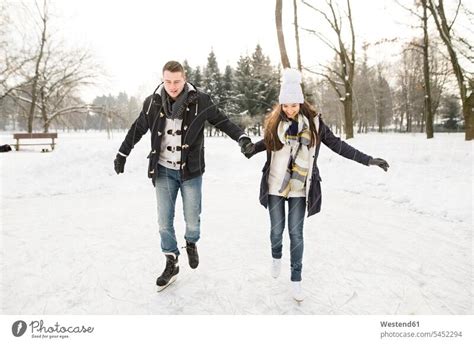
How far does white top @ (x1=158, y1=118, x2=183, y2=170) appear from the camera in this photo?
2.78 meters

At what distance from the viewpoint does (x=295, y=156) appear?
105 inches

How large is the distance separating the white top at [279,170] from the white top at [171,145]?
2.65 feet

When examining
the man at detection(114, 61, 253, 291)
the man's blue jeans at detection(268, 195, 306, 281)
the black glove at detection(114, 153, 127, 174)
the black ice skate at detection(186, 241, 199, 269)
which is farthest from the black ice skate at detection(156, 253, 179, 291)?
the man's blue jeans at detection(268, 195, 306, 281)

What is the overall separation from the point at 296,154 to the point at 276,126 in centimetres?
28

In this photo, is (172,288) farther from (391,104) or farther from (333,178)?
(391,104)

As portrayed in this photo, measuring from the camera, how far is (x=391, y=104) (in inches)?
1847

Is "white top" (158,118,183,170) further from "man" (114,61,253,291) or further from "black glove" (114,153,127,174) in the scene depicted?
"black glove" (114,153,127,174)

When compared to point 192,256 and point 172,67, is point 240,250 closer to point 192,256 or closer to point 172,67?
point 192,256

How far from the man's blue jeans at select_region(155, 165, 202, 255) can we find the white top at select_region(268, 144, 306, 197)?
2.17 ft

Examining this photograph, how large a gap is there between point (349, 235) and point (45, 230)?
410 cm

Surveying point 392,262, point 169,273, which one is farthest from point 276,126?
point 392,262

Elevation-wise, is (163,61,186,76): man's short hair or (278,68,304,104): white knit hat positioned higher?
(163,61,186,76): man's short hair

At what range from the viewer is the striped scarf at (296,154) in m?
2.60
